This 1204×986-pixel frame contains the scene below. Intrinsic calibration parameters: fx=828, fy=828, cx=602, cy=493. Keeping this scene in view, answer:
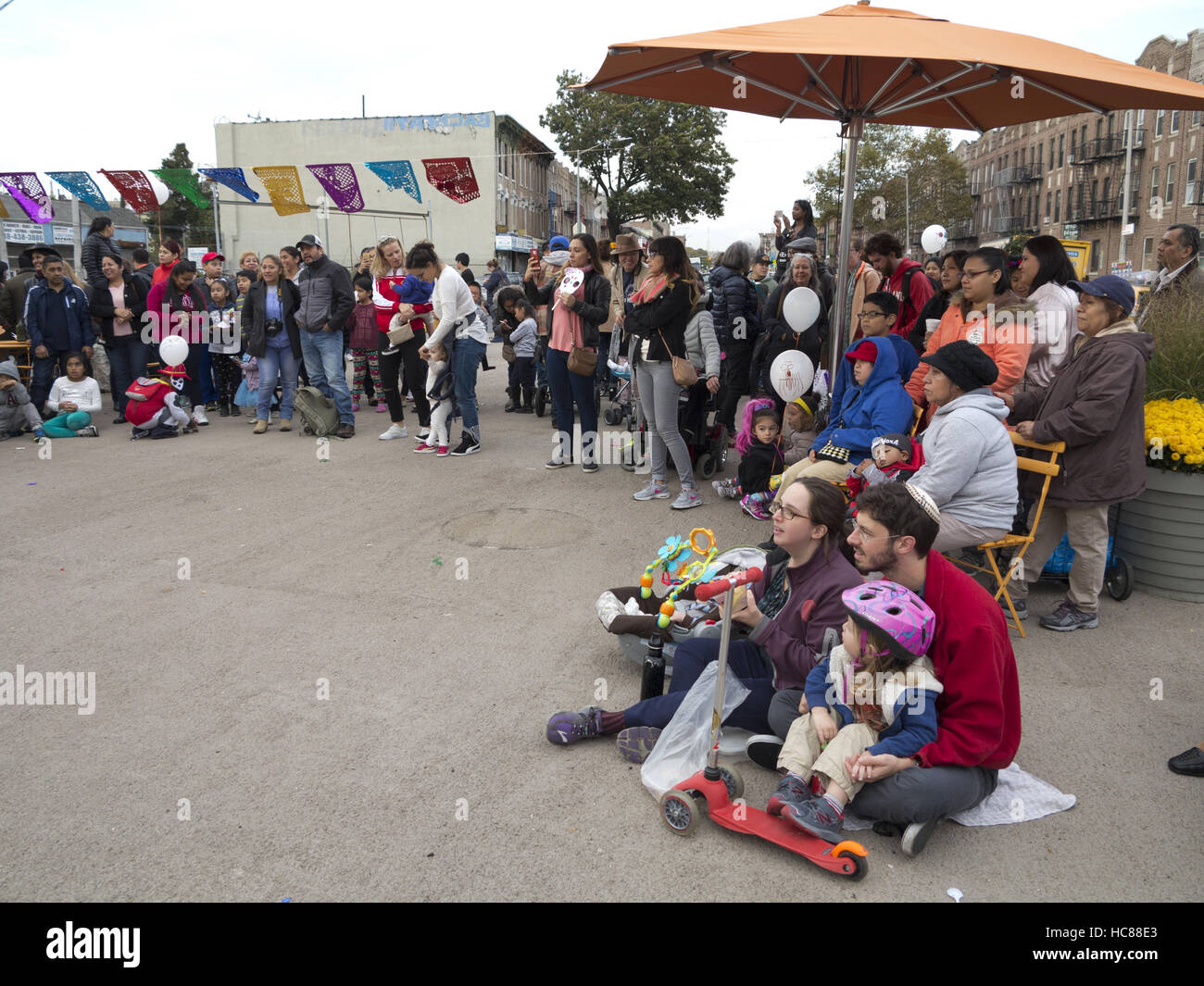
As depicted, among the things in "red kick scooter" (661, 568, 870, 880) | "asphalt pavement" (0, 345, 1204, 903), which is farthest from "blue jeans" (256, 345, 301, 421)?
"red kick scooter" (661, 568, 870, 880)

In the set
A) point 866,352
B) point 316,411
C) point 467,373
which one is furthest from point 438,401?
point 866,352

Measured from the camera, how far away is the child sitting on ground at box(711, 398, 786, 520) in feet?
22.3

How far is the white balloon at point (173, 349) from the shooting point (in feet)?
33.5

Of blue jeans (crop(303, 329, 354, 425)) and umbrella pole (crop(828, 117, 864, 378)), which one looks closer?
umbrella pole (crop(828, 117, 864, 378))

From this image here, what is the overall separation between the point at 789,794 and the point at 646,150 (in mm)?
50555

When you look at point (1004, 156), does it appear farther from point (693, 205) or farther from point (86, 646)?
point (86, 646)

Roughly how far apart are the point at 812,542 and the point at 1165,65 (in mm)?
53665

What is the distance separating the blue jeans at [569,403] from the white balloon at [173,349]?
5110 millimetres

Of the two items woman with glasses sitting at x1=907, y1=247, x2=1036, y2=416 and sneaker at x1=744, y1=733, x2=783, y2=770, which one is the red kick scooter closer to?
sneaker at x1=744, y1=733, x2=783, y2=770

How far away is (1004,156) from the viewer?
69.0 meters

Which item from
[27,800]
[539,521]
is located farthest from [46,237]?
[27,800]

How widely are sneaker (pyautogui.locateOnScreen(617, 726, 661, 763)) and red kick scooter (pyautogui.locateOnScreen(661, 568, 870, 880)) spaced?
1.14 ft

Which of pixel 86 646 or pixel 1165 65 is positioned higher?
pixel 1165 65

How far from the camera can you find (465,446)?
9.29 meters
